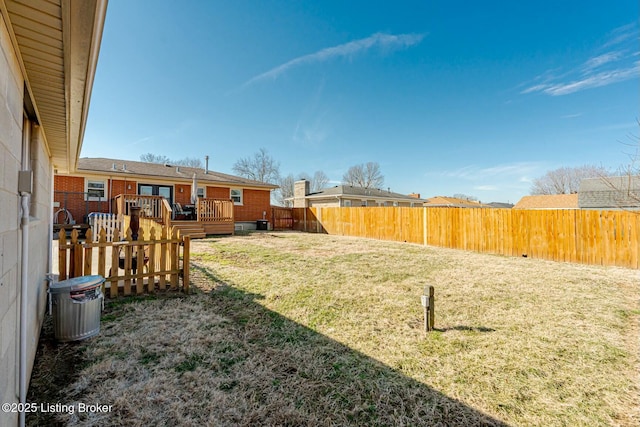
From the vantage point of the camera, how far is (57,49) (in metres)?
1.70

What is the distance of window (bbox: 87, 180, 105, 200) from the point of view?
13508mm

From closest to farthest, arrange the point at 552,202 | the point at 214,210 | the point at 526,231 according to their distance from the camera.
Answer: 1. the point at 526,231
2. the point at 214,210
3. the point at 552,202

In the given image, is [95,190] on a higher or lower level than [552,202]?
lower

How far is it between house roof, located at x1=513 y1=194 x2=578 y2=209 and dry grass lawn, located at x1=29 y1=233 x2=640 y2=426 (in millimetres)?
34028

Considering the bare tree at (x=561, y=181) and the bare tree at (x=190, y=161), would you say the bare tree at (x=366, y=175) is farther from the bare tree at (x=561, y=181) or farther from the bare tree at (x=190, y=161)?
the bare tree at (x=561, y=181)

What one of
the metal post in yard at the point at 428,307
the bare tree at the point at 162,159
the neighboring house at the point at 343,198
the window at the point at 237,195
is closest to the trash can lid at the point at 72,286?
the metal post in yard at the point at 428,307

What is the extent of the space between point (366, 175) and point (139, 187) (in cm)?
3564

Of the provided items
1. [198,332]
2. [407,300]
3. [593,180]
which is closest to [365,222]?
[407,300]

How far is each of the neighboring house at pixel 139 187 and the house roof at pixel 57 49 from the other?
37.3 feet

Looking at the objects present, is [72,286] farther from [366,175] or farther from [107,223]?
[366,175]

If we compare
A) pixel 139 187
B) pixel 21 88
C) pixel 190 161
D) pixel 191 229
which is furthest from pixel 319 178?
pixel 21 88

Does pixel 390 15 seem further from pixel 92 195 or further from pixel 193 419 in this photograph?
pixel 92 195

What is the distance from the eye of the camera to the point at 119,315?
3.75 metres

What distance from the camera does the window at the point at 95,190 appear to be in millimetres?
13508
